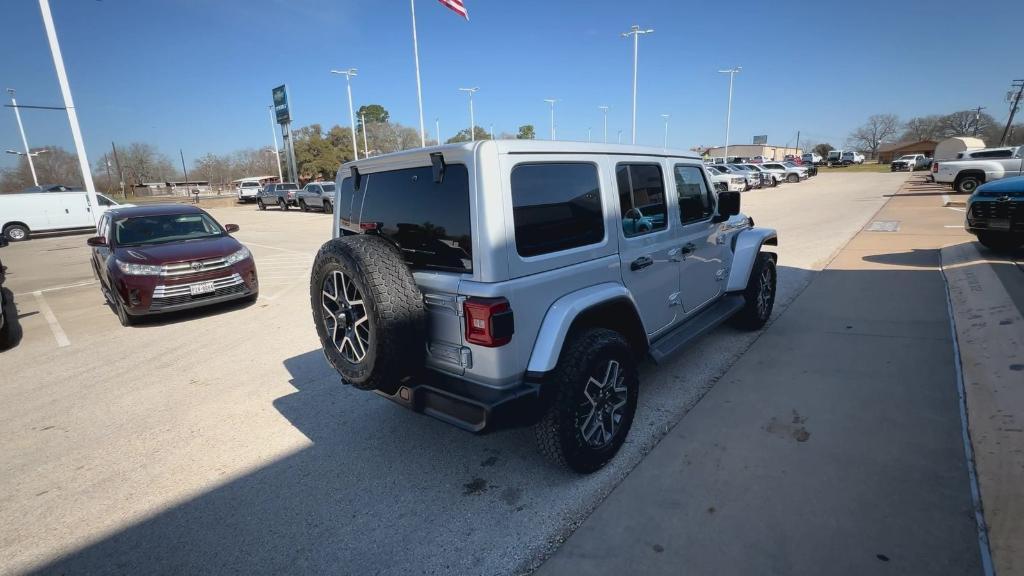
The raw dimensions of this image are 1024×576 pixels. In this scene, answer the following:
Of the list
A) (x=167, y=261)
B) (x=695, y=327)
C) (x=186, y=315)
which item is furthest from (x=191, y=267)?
(x=695, y=327)

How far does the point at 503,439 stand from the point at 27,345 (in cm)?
644

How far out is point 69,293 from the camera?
880 centimetres

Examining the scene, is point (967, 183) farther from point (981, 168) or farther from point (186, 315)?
point (186, 315)

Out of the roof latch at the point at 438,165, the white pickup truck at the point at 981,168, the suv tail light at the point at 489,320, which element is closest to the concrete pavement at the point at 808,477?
the suv tail light at the point at 489,320

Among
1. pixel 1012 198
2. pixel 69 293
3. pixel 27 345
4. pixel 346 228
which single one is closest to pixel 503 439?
pixel 346 228

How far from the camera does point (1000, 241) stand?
7789 mm

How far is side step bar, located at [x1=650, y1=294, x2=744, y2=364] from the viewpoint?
136 inches

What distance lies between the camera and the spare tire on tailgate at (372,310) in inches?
97.4

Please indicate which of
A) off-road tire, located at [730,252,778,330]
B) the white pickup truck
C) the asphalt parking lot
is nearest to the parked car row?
the asphalt parking lot

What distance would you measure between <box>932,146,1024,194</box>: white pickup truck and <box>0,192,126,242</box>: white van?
33768mm

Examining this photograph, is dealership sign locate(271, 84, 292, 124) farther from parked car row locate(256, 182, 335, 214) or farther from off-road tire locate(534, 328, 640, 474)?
off-road tire locate(534, 328, 640, 474)

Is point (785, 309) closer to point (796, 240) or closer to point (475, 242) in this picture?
point (475, 242)

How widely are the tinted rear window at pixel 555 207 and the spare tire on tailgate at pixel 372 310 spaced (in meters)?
0.69

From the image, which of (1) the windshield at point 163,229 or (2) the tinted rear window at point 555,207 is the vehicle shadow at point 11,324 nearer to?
(1) the windshield at point 163,229
